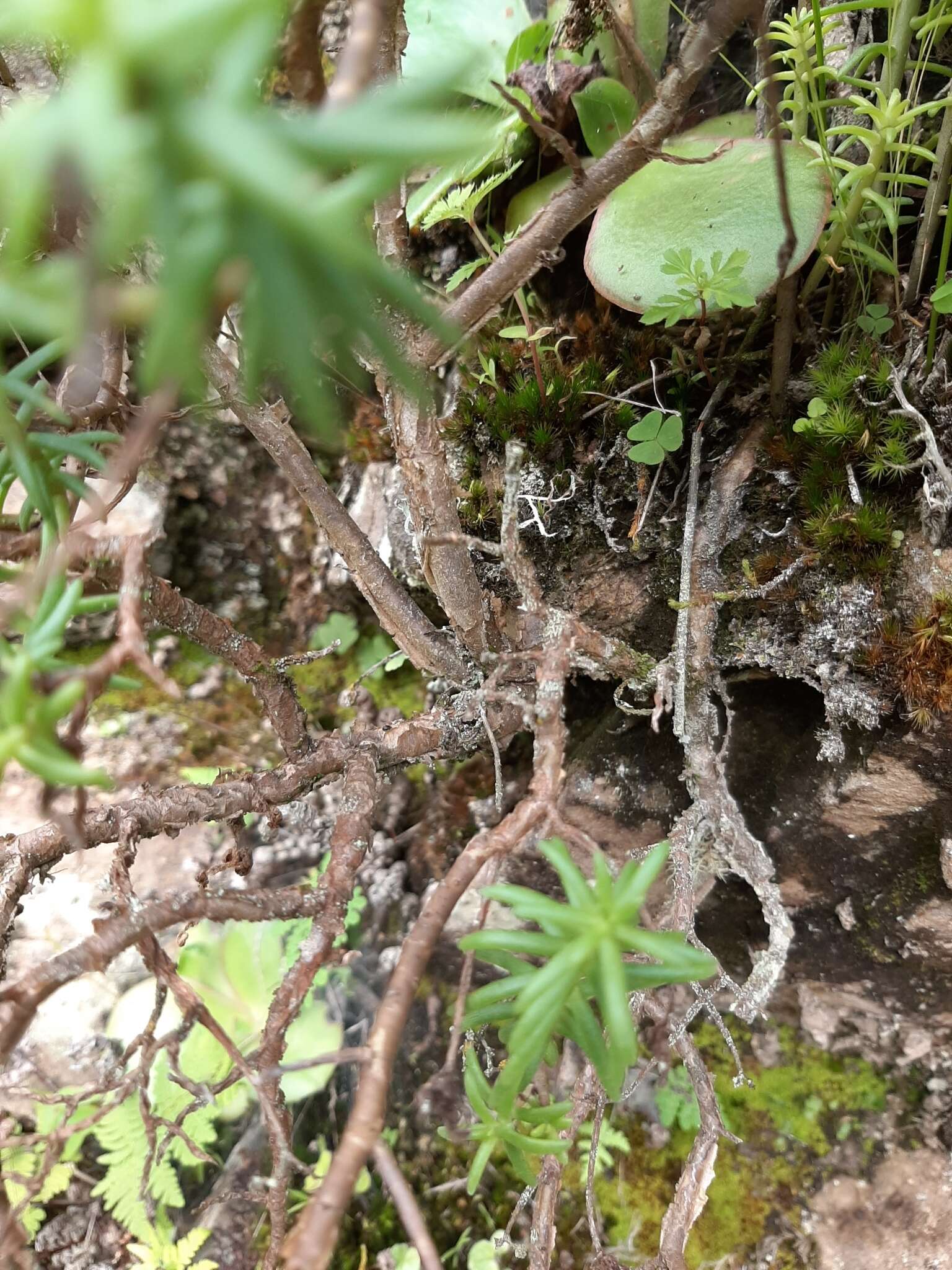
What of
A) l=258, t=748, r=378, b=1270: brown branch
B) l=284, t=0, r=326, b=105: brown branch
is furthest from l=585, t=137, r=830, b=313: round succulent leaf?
l=258, t=748, r=378, b=1270: brown branch

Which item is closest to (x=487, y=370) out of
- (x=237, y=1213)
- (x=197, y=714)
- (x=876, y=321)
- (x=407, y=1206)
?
(x=876, y=321)

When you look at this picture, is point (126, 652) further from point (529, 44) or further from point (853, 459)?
point (529, 44)

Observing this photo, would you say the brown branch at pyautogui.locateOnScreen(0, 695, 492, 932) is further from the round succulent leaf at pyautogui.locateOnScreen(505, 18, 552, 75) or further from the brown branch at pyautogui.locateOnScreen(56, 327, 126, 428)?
the round succulent leaf at pyautogui.locateOnScreen(505, 18, 552, 75)

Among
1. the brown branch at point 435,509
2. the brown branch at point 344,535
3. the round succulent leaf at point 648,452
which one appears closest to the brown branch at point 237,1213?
the brown branch at point 344,535

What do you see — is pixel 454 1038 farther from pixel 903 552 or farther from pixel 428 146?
pixel 903 552

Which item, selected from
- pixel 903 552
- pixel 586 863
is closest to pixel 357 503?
pixel 586 863
